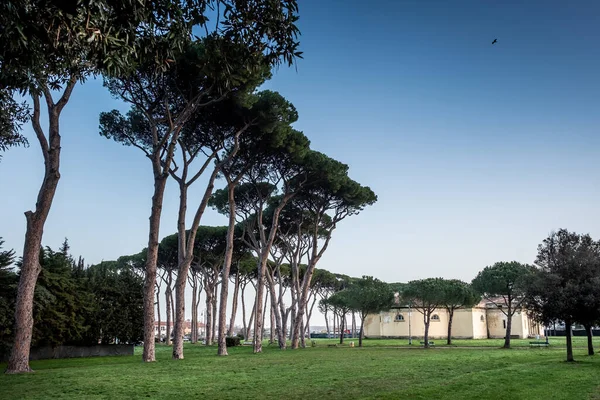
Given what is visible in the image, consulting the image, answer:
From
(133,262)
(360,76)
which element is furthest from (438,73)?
(133,262)

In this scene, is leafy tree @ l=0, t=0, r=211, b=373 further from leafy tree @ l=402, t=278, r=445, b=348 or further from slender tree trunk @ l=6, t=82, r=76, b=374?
leafy tree @ l=402, t=278, r=445, b=348

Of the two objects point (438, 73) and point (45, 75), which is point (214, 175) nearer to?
point (438, 73)

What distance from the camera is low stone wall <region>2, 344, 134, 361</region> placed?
25328 millimetres

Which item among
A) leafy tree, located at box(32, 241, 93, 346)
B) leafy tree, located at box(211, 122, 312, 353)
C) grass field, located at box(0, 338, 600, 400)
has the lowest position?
grass field, located at box(0, 338, 600, 400)

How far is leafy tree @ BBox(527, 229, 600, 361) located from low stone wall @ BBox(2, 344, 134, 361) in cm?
2306

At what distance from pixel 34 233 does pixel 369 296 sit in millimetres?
35044

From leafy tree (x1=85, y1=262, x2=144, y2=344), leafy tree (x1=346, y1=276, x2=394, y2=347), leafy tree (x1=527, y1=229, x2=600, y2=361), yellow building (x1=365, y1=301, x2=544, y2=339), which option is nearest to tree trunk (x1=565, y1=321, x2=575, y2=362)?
leafy tree (x1=527, y1=229, x2=600, y2=361)

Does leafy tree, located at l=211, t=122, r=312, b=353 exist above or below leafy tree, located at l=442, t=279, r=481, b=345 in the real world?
above

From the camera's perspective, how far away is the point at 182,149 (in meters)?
23.7

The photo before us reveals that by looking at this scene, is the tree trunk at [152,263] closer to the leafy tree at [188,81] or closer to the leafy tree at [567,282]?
the leafy tree at [188,81]

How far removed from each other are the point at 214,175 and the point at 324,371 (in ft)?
38.3

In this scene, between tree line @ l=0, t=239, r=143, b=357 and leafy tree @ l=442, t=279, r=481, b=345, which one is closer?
tree line @ l=0, t=239, r=143, b=357

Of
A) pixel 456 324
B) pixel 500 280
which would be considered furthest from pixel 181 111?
pixel 456 324

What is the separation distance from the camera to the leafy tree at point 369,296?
47156mm
